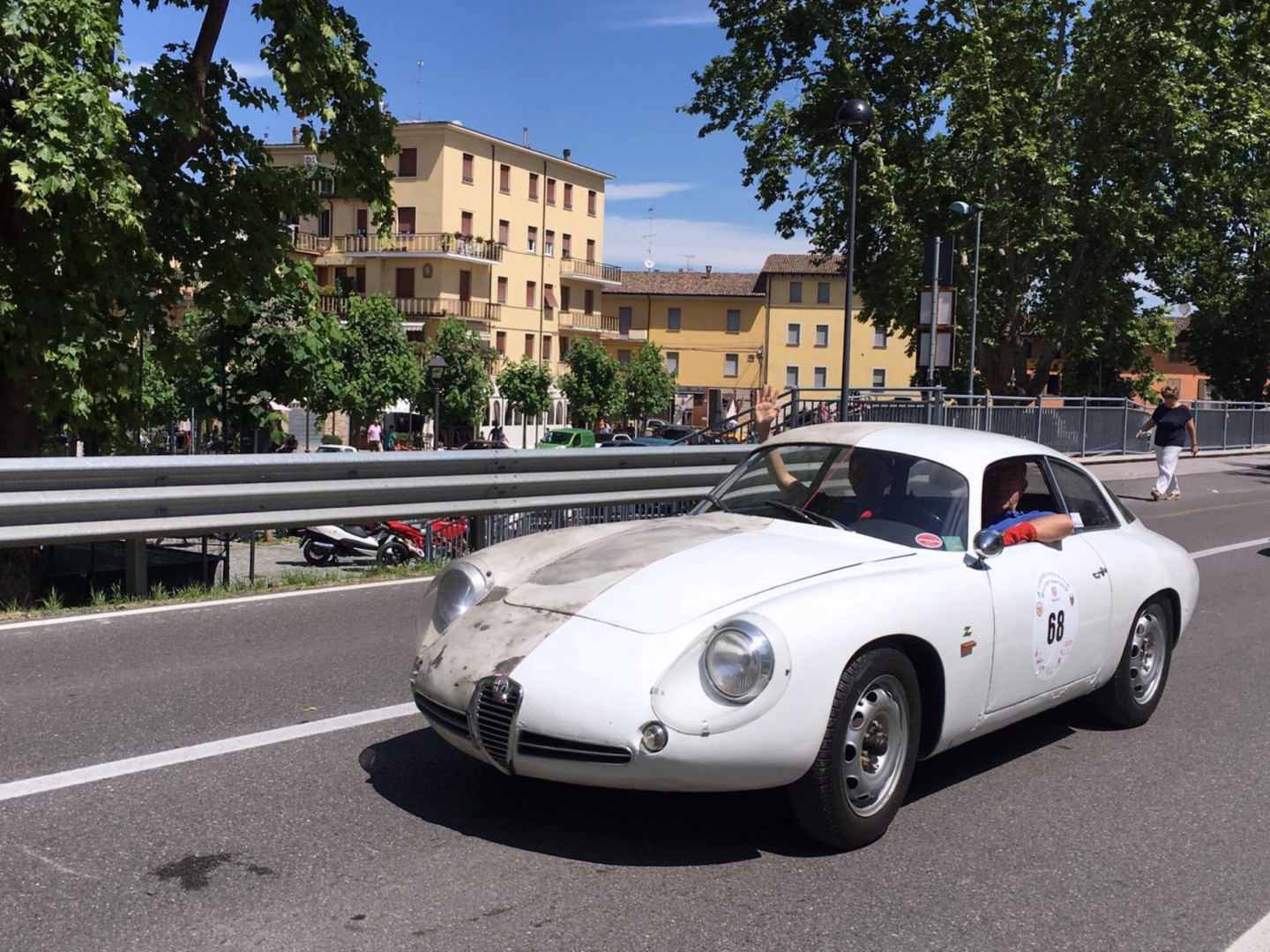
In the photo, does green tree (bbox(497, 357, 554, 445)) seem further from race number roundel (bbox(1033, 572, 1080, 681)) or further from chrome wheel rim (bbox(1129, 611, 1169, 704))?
race number roundel (bbox(1033, 572, 1080, 681))

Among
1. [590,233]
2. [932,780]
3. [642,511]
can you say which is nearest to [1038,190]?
[642,511]

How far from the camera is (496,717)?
160 inches

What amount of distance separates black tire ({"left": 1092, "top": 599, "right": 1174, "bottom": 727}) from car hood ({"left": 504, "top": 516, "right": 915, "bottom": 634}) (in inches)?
66.1

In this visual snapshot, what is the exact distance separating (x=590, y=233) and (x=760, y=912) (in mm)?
82857

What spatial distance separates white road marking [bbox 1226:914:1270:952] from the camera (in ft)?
11.7

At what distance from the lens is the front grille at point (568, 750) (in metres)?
3.86

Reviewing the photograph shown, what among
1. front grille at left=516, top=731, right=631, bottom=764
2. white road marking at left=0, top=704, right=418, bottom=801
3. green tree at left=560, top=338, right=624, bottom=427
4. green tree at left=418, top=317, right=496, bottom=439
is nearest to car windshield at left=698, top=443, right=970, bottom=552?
front grille at left=516, top=731, right=631, bottom=764

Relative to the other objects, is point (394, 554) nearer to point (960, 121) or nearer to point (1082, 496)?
point (1082, 496)

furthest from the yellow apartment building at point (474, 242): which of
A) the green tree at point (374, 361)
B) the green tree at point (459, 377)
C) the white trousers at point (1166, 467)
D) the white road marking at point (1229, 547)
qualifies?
the white road marking at point (1229, 547)

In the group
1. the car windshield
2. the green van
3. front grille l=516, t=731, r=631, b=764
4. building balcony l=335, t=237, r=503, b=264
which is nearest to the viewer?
front grille l=516, t=731, r=631, b=764

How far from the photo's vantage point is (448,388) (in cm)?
5978

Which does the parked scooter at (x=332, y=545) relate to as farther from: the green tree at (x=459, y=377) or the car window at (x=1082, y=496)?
the green tree at (x=459, y=377)

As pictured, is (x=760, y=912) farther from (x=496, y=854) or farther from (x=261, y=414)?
(x=261, y=414)

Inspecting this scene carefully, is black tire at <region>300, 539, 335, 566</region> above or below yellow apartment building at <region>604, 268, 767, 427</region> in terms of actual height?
below
